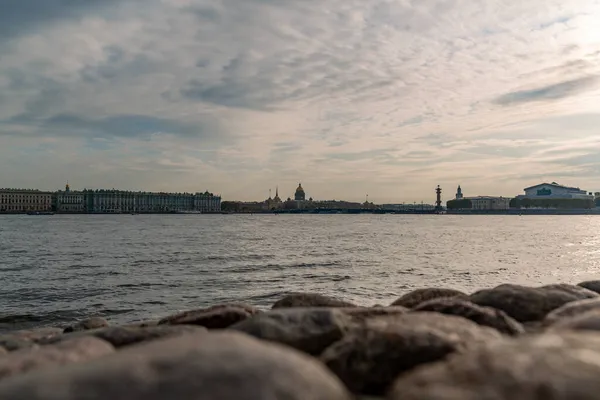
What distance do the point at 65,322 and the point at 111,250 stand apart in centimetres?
2108

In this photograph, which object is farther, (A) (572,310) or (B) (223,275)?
(B) (223,275)

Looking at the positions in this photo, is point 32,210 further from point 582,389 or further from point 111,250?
point 582,389

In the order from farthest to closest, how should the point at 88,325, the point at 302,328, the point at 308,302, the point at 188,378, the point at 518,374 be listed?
the point at 88,325 → the point at 308,302 → the point at 302,328 → the point at 518,374 → the point at 188,378

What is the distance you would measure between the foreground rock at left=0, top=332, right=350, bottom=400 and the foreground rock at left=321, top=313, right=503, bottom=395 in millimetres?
893

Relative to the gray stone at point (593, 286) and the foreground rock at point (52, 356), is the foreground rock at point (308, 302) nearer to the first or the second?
the foreground rock at point (52, 356)

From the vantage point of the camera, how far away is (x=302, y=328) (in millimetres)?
4230

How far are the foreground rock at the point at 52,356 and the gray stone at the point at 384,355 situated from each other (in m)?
1.63

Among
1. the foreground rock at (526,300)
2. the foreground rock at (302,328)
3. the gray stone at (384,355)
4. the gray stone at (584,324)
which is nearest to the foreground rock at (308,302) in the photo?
the foreground rock at (526,300)

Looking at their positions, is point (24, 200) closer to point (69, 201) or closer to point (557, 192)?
point (69, 201)

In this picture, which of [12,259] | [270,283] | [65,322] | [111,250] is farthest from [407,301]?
[111,250]

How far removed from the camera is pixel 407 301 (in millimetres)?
7605

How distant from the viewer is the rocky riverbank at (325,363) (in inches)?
94.1

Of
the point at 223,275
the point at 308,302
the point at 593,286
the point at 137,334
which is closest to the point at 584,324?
the point at 137,334

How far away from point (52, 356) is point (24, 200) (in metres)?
203
